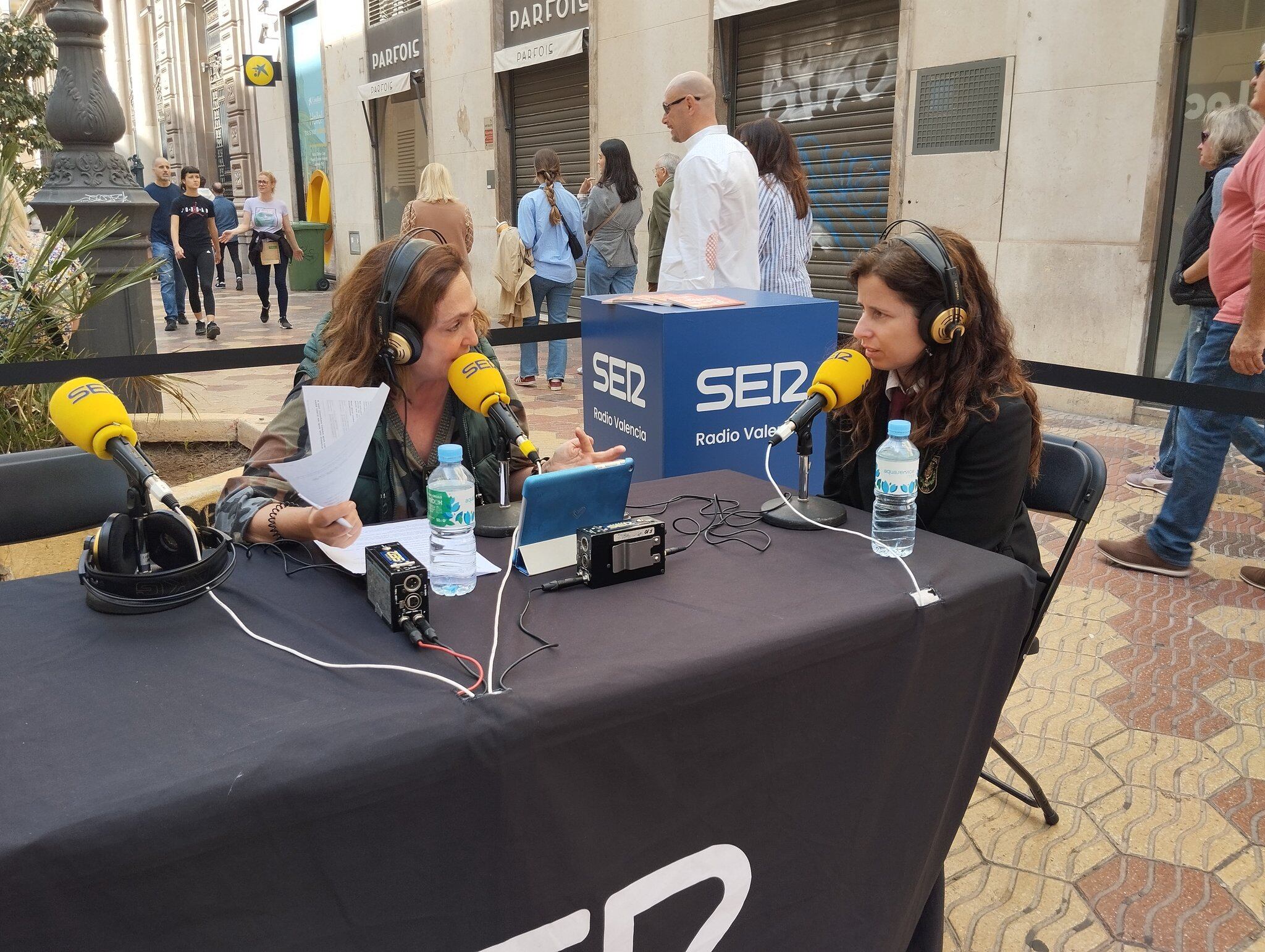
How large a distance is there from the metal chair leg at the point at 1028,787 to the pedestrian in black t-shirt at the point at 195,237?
10253 millimetres

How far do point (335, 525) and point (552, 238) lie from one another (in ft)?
21.5

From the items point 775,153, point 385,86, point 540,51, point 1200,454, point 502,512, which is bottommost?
point 1200,454

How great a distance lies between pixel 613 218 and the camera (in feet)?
26.1

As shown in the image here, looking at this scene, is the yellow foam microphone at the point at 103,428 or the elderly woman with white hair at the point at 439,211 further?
the elderly woman with white hair at the point at 439,211

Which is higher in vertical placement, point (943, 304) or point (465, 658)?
point (943, 304)

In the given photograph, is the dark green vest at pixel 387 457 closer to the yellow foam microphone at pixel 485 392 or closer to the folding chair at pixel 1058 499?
the yellow foam microphone at pixel 485 392

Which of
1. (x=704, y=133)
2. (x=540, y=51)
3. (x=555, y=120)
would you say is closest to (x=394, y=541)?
(x=704, y=133)

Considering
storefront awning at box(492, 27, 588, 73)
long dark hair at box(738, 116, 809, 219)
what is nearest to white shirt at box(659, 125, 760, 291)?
long dark hair at box(738, 116, 809, 219)

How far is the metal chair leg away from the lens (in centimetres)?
255

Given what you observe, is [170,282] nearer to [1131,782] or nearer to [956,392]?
[956,392]

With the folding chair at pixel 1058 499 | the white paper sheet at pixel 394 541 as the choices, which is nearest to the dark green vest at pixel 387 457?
the white paper sheet at pixel 394 541

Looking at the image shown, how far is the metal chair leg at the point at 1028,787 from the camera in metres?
2.55

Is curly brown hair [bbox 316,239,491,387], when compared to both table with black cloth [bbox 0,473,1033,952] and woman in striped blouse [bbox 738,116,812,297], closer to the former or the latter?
table with black cloth [bbox 0,473,1033,952]

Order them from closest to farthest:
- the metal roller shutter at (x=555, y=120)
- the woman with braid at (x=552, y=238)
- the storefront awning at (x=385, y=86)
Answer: the woman with braid at (x=552, y=238), the metal roller shutter at (x=555, y=120), the storefront awning at (x=385, y=86)
